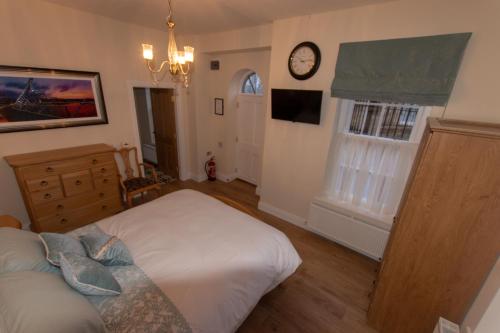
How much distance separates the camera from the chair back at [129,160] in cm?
334

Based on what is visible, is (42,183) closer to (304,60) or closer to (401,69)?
(304,60)

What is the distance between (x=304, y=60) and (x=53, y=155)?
3262 mm

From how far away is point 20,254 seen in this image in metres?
1.16

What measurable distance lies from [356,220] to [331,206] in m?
0.32

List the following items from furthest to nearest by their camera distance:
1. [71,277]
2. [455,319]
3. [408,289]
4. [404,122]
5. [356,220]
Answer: [356,220] → [404,122] → [408,289] → [455,319] → [71,277]

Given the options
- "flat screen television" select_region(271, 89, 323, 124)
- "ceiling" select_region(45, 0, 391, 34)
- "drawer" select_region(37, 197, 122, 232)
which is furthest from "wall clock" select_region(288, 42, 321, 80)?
"drawer" select_region(37, 197, 122, 232)

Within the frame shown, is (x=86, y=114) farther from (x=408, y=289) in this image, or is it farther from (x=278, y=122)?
(x=408, y=289)

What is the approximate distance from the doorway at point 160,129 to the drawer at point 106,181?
4.97ft

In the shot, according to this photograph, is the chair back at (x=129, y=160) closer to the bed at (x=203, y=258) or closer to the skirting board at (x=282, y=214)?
the bed at (x=203, y=258)

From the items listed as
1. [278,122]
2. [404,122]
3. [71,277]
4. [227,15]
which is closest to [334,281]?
[404,122]

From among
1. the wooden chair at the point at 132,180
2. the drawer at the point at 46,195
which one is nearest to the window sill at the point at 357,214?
the wooden chair at the point at 132,180

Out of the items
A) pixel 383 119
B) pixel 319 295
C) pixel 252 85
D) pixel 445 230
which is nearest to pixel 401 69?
pixel 383 119

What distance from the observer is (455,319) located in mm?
1505

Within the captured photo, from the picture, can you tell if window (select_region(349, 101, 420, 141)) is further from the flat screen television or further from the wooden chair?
the wooden chair
